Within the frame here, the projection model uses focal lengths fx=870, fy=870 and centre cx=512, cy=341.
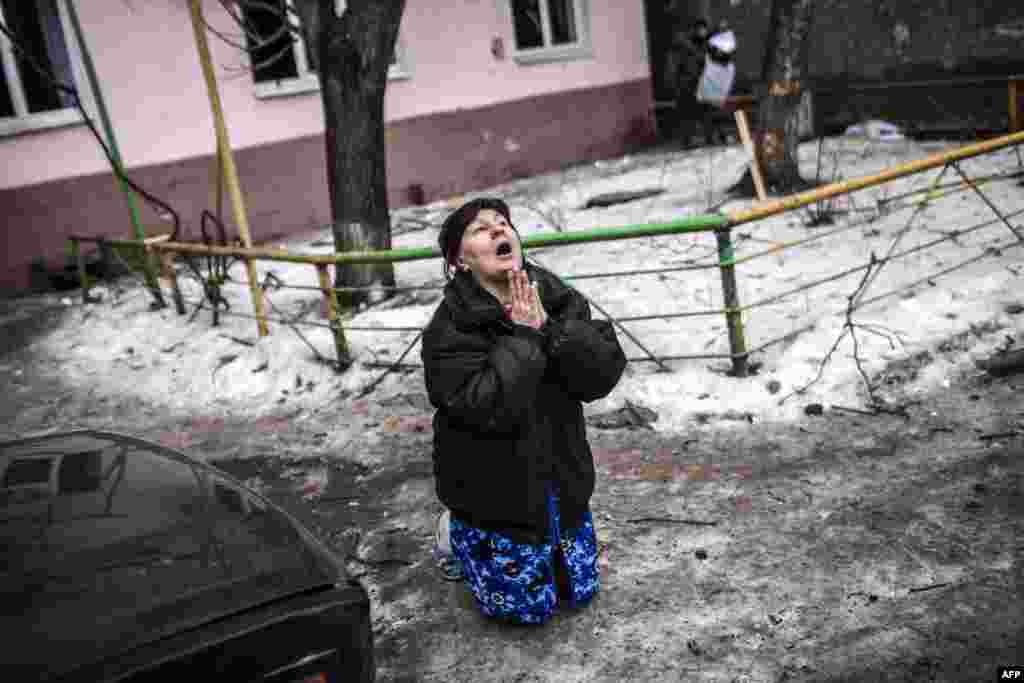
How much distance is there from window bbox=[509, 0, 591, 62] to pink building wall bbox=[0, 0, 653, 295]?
0.17 metres

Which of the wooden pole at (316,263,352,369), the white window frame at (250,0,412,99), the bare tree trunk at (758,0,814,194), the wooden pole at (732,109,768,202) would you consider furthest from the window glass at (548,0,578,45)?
the wooden pole at (316,263,352,369)

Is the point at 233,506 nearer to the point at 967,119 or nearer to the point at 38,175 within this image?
the point at 38,175

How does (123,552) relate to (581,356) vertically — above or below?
below

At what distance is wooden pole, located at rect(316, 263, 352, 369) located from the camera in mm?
5609

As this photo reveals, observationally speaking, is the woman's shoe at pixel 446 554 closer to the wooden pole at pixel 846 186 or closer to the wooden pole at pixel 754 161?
the wooden pole at pixel 846 186

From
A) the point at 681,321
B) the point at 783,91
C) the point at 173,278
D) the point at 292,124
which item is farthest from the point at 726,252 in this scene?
the point at 292,124

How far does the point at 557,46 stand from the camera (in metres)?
14.3

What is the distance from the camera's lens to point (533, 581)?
2.90m

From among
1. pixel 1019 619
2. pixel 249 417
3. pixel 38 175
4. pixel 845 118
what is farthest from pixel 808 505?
pixel 845 118

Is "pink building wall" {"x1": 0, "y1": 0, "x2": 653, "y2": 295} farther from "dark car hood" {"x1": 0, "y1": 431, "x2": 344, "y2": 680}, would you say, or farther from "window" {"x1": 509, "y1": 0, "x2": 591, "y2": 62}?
"dark car hood" {"x1": 0, "y1": 431, "x2": 344, "y2": 680}

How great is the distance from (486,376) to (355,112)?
4.38m

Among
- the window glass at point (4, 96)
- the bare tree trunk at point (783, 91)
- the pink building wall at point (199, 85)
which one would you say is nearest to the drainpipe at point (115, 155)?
the pink building wall at point (199, 85)

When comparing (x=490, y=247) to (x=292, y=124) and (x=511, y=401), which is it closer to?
(x=511, y=401)

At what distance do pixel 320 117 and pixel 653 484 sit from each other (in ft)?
29.6
